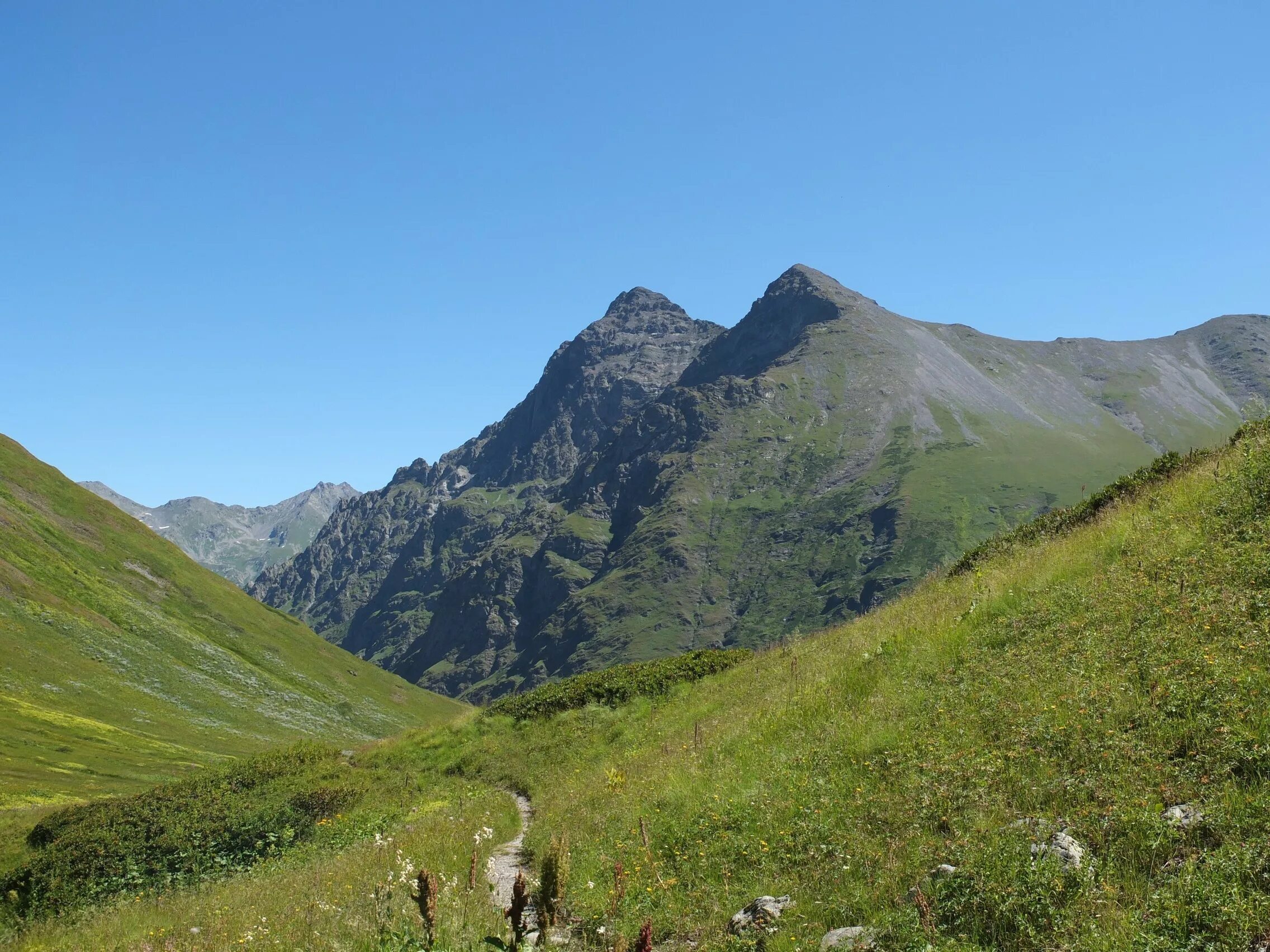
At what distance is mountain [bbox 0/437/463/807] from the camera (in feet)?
211

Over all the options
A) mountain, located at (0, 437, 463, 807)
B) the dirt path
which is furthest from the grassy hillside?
mountain, located at (0, 437, 463, 807)

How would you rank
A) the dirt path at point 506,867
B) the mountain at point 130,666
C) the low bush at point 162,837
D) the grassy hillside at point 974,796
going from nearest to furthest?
the grassy hillside at point 974,796
the dirt path at point 506,867
the low bush at point 162,837
the mountain at point 130,666

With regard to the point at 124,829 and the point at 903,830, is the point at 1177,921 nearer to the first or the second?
the point at 903,830

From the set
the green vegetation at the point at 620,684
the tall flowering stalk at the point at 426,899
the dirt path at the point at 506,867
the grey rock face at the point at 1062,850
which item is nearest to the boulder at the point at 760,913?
the dirt path at the point at 506,867

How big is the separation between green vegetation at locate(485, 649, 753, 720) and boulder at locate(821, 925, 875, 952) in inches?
811

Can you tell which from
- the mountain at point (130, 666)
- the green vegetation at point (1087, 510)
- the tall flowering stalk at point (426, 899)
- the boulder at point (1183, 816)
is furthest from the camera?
the mountain at point (130, 666)

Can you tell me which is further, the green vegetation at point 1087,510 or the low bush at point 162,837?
the green vegetation at point 1087,510

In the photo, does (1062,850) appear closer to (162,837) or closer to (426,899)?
(426,899)

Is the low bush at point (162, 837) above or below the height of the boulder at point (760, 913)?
A: below

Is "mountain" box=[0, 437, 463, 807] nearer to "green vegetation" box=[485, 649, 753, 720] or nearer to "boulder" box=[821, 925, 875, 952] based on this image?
"green vegetation" box=[485, 649, 753, 720]

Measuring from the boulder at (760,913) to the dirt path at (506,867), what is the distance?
2.46 m

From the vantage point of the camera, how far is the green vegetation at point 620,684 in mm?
29984

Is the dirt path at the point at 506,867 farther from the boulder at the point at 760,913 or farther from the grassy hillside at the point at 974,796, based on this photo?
the boulder at the point at 760,913

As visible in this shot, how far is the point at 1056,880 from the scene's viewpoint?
7.75 m
